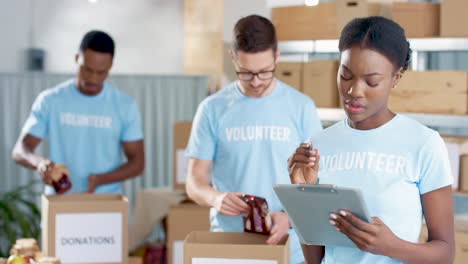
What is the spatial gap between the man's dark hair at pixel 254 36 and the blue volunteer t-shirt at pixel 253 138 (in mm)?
179

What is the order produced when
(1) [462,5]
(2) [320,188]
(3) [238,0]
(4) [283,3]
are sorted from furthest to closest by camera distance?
(3) [238,0] < (4) [283,3] < (1) [462,5] < (2) [320,188]

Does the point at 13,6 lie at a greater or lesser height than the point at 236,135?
greater

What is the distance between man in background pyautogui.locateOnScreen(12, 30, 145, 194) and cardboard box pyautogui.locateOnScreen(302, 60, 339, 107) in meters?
1.08

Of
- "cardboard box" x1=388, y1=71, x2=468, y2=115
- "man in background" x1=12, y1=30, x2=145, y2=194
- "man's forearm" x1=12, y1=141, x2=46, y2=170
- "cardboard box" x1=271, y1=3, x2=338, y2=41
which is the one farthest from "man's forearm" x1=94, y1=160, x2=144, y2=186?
"cardboard box" x1=388, y1=71, x2=468, y2=115

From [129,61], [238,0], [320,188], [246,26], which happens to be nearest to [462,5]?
[246,26]

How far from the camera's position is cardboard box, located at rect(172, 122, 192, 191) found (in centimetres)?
452

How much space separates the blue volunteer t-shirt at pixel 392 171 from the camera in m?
1.77

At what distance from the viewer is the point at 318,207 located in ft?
5.69

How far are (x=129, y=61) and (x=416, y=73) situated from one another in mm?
3731

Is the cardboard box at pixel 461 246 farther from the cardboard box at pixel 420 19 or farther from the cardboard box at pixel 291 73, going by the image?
the cardboard box at pixel 291 73

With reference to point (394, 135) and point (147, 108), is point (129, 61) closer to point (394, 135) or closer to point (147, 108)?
point (147, 108)

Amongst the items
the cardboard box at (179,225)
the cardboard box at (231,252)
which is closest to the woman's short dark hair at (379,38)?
the cardboard box at (231,252)

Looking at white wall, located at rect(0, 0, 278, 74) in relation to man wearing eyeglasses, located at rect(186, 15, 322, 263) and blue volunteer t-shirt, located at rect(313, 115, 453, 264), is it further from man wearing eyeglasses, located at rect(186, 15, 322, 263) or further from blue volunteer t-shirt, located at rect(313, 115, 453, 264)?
blue volunteer t-shirt, located at rect(313, 115, 453, 264)

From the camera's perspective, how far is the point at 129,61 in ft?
23.8
